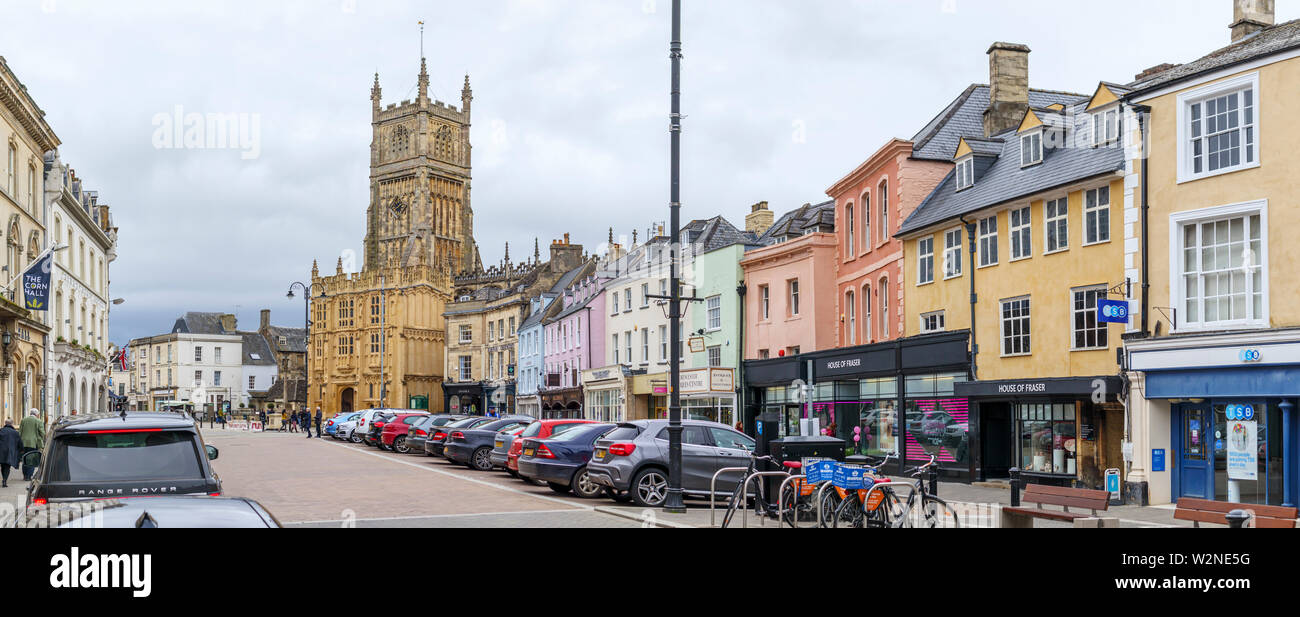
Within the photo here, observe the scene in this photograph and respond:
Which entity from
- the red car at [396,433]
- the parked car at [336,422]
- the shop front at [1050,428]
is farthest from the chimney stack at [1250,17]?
the parked car at [336,422]

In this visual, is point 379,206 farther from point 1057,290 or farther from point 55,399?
point 1057,290

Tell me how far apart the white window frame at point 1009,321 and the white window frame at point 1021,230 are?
0.95m

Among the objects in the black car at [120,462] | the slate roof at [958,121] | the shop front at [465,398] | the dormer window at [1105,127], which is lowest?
the shop front at [465,398]

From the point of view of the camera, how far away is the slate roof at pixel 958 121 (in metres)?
30.2

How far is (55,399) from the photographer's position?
40.1 metres

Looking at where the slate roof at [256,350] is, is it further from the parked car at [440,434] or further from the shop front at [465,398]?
the parked car at [440,434]

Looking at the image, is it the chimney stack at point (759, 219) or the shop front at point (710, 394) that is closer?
the shop front at point (710, 394)

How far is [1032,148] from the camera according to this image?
82.6ft

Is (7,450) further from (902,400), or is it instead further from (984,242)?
(984,242)

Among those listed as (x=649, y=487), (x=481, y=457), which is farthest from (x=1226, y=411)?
(x=481, y=457)

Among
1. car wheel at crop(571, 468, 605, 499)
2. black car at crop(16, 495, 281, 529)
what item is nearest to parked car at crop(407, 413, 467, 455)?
car wheel at crop(571, 468, 605, 499)

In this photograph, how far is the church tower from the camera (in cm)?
12394
